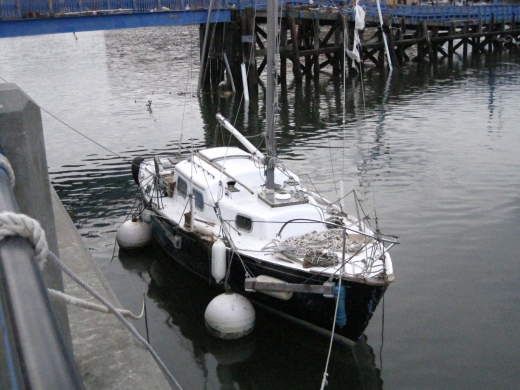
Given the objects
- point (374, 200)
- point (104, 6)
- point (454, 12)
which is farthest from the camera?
point (454, 12)

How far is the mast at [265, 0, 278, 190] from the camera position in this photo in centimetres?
1262

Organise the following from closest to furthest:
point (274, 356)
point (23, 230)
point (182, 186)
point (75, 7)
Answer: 1. point (23, 230)
2. point (274, 356)
3. point (182, 186)
4. point (75, 7)

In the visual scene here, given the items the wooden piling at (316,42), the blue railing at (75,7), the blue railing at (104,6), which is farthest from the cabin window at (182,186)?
the wooden piling at (316,42)

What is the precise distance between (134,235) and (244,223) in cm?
485

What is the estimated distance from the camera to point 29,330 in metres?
1.39

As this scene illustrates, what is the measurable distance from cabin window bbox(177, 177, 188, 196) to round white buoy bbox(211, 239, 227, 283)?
3319 millimetres

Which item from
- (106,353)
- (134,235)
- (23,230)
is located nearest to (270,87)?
(134,235)

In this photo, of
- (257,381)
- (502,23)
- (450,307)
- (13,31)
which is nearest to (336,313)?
(257,381)

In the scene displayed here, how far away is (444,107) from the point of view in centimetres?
3300

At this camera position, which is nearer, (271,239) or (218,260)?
(218,260)

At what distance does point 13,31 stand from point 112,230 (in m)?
13.6

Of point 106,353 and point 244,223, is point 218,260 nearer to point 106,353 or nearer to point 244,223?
point 244,223

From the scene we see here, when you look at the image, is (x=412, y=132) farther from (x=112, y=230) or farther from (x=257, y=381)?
(x=257, y=381)

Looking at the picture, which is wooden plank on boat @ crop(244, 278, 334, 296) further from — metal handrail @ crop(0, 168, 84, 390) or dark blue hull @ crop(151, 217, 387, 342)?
metal handrail @ crop(0, 168, 84, 390)
